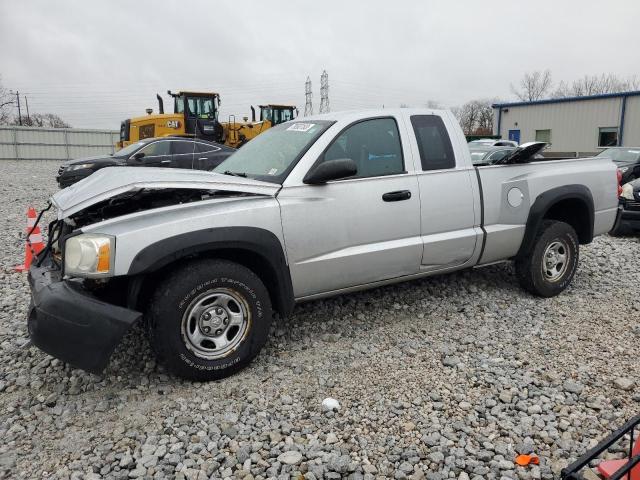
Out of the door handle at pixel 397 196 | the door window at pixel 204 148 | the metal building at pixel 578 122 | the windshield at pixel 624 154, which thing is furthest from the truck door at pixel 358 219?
the metal building at pixel 578 122

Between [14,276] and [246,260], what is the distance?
383cm

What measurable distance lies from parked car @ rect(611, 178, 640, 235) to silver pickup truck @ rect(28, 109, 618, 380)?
3766 millimetres

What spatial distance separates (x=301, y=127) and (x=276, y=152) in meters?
0.35

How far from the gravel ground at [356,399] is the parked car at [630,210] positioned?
12.9 ft

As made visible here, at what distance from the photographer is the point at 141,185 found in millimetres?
3119

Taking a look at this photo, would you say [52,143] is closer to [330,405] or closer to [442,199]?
[442,199]

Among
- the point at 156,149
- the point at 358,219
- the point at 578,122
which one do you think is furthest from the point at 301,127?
the point at 578,122

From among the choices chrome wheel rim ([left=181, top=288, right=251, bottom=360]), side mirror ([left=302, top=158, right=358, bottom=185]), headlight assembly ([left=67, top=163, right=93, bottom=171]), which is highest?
headlight assembly ([left=67, top=163, right=93, bottom=171])

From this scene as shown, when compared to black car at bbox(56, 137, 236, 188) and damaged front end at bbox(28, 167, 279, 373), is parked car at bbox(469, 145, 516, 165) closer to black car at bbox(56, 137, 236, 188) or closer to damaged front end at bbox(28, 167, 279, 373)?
damaged front end at bbox(28, 167, 279, 373)

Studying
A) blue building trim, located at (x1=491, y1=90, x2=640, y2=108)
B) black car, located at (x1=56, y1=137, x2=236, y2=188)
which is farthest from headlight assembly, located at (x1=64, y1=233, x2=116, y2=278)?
blue building trim, located at (x1=491, y1=90, x2=640, y2=108)

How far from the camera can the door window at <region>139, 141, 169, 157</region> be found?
41.7ft

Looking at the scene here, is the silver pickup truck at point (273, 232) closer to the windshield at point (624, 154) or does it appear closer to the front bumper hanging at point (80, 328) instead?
the front bumper hanging at point (80, 328)

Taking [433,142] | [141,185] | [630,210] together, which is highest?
[433,142]

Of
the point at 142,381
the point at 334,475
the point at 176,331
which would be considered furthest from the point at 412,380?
the point at 142,381
